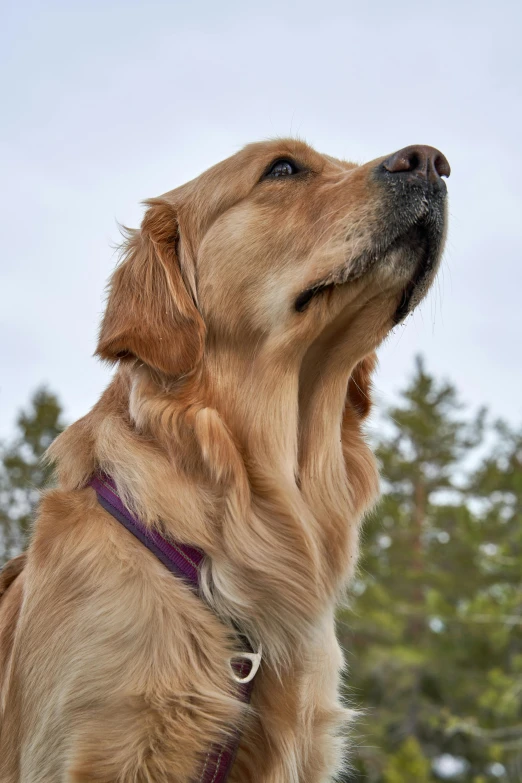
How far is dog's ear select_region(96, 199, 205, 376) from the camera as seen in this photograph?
3219mm

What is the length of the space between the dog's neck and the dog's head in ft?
0.48

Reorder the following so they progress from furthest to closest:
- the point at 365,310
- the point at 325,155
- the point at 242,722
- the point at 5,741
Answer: the point at 325,155 < the point at 365,310 < the point at 5,741 < the point at 242,722

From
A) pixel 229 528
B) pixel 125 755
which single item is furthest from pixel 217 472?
pixel 125 755

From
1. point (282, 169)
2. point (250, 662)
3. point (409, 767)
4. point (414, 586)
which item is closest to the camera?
point (250, 662)

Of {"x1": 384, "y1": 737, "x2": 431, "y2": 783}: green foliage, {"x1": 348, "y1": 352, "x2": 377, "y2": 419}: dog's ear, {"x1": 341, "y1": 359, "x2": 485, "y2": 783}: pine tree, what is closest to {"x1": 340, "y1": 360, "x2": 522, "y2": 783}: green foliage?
{"x1": 341, "y1": 359, "x2": 485, "y2": 783}: pine tree

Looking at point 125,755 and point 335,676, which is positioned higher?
point 335,676

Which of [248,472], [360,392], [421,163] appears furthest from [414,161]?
[248,472]

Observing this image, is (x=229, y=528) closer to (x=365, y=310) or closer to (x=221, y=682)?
(x=221, y=682)

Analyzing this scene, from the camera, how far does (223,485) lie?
3096 millimetres

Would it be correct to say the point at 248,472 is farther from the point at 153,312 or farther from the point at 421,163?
the point at 421,163

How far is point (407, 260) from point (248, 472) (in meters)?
1.10

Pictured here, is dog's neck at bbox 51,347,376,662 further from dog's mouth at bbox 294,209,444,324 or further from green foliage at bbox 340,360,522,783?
green foliage at bbox 340,360,522,783

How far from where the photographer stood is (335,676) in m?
3.34

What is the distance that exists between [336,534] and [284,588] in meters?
0.39
